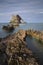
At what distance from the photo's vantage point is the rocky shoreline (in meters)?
2.59

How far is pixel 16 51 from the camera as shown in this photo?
2670mm

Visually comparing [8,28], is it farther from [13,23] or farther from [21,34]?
[21,34]

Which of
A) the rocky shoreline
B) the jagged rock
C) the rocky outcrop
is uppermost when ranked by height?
the rocky outcrop

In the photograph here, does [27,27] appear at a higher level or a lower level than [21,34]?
higher

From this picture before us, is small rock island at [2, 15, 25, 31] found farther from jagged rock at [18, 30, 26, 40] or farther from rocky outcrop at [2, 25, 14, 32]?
jagged rock at [18, 30, 26, 40]

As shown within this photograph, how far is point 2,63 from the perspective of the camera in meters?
2.65

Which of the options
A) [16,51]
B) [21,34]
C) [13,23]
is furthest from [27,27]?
[16,51]

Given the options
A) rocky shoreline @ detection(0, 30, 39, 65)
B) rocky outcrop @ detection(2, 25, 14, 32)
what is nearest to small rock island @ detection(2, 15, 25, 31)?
rocky outcrop @ detection(2, 25, 14, 32)

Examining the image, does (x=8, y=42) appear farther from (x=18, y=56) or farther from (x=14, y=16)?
(x=14, y=16)

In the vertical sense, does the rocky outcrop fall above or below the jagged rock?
above

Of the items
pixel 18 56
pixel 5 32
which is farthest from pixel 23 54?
pixel 5 32

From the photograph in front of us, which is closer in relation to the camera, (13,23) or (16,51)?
(16,51)

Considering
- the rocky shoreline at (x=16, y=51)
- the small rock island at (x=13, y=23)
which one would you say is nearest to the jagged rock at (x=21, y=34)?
the rocky shoreline at (x=16, y=51)

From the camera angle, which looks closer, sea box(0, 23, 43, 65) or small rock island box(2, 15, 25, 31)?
sea box(0, 23, 43, 65)
